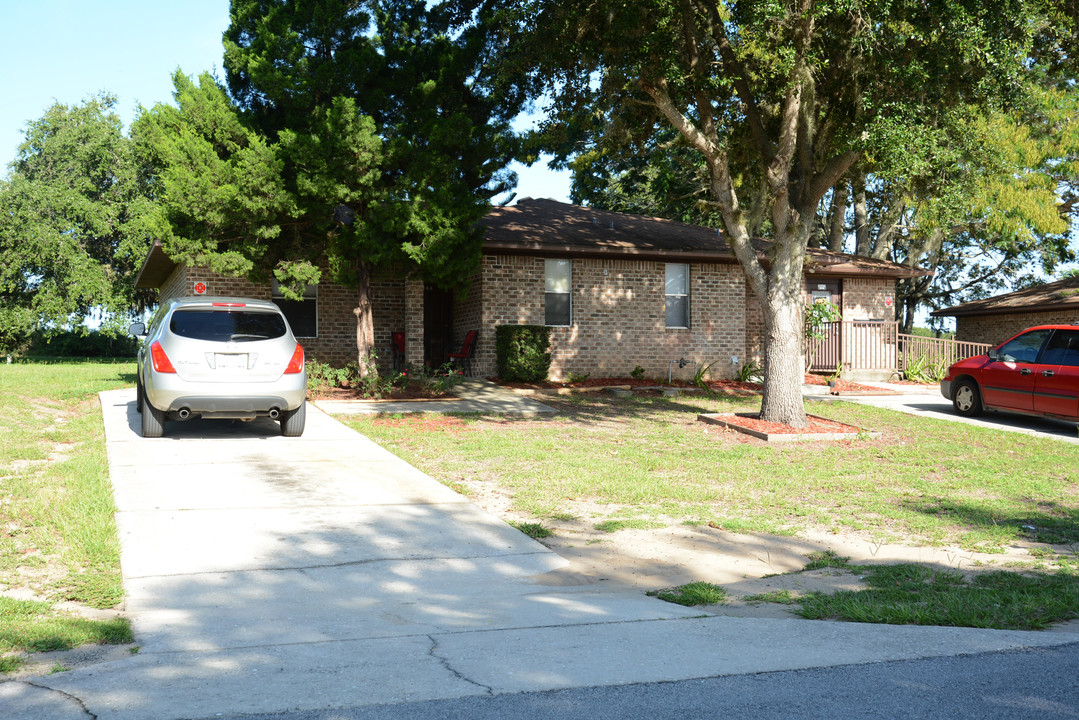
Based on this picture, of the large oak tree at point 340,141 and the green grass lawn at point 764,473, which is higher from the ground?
the large oak tree at point 340,141

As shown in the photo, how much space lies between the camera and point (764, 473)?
30.9 feet

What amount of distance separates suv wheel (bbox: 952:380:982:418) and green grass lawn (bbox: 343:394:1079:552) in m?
1.61

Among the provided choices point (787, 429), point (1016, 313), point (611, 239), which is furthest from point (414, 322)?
point (1016, 313)

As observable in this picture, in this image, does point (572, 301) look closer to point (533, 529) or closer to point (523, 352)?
point (523, 352)

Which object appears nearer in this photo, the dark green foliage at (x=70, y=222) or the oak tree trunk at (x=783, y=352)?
the oak tree trunk at (x=783, y=352)

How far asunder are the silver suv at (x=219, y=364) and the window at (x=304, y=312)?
8.56m

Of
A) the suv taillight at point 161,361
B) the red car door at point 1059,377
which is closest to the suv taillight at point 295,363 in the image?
the suv taillight at point 161,361

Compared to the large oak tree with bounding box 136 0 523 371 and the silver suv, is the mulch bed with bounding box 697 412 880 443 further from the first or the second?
the silver suv

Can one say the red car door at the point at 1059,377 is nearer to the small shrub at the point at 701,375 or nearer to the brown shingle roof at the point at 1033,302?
the small shrub at the point at 701,375

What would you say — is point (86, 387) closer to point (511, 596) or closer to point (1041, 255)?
point (511, 596)

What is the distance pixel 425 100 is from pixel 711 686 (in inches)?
528

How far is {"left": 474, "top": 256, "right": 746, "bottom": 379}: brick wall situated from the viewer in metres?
19.1

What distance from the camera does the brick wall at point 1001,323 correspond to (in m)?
25.3

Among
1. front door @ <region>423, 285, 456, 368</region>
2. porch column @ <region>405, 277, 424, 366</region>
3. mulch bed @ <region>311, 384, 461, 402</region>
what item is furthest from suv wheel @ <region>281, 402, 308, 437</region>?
front door @ <region>423, 285, 456, 368</region>
